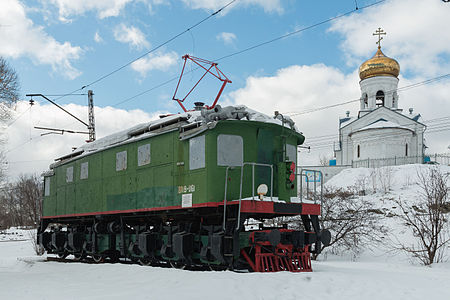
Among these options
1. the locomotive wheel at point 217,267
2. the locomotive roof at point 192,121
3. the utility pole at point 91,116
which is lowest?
the locomotive wheel at point 217,267

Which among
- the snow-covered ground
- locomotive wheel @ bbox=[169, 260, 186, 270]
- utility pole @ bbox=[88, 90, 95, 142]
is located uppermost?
utility pole @ bbox=[88, 90, 95, 142]

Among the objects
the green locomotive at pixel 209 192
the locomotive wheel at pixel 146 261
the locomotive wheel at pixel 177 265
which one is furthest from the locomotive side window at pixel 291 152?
the locomotive wheel at pixel 146 261

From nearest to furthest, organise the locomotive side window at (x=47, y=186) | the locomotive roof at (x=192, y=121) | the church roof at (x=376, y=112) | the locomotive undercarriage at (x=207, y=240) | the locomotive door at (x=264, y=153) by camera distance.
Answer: the locomotive undercarriage at (x=207, y=240) → the locomotive roof at (x=192, y=121) → the locomotive door at (x=264, y=153) → the locomotive side window at (x=47, y=186) → the church roof at (x=376, y=112)

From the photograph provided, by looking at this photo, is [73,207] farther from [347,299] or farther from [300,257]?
[347,299]

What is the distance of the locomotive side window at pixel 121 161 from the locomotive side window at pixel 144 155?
Answer: 829mm

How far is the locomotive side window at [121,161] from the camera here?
13.5 meters

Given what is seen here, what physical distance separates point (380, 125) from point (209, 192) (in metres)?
44.7

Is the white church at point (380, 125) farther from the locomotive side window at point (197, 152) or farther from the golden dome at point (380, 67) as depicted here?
the locomotive side window at point (197, 152)

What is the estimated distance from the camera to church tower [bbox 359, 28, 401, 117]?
5516 cm

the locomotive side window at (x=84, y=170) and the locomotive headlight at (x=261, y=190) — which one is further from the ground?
the locomotive side window at (x=84, y=170)

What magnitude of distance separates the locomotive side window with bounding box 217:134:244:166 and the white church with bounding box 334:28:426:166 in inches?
1671

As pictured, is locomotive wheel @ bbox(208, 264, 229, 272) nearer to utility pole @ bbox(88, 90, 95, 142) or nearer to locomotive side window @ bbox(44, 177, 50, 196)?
locomotive side window @ bbox(44, 177, 50, 196)

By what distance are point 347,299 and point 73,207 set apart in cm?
1188

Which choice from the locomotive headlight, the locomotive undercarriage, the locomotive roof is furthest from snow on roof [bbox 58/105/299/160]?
the locomotive undercarriage
